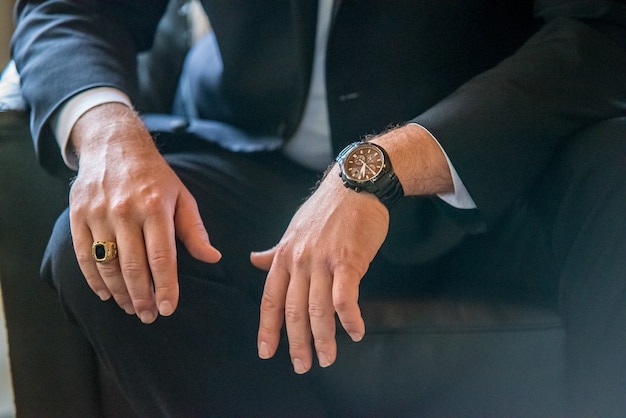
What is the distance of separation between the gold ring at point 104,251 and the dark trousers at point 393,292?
0.06 metres

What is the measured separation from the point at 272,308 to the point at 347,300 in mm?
90

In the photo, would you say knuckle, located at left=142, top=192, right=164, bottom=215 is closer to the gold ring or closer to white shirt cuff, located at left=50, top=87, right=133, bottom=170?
the gold ring

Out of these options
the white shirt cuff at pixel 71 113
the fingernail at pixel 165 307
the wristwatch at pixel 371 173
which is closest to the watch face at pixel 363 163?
the wristwatch at pixel 371 173

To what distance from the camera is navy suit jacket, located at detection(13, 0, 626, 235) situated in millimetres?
766

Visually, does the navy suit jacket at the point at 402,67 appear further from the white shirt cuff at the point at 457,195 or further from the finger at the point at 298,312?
the finger at the point at 298,312

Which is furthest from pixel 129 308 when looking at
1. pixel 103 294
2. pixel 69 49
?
pixel 69 49

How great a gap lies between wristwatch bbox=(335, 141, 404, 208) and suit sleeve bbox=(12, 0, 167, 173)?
35cm

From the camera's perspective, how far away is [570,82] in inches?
30.8

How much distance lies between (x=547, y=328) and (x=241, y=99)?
55 cm

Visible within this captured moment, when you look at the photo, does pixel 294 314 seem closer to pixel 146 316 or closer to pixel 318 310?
pixel 318 310

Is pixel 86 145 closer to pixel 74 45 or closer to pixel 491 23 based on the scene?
pixel 74 45

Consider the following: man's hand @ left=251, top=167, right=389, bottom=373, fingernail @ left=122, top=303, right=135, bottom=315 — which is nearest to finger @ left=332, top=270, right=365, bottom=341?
man's hand @ left=251, top=167, right=389, bottom=373

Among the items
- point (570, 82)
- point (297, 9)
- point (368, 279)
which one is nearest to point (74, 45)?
point (297, 9)

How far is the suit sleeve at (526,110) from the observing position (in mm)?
754
